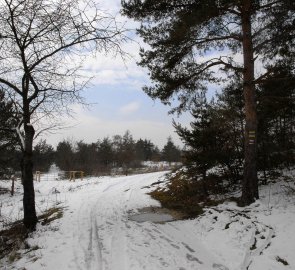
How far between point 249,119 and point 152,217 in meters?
4.54

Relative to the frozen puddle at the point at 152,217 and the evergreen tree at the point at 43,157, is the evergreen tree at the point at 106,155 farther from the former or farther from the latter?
the frozen puddle at the point at 152,217

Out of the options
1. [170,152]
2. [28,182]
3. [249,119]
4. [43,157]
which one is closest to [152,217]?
[28,182]

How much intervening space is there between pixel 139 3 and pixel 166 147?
264ft

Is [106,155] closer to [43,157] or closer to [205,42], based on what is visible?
[43,157]

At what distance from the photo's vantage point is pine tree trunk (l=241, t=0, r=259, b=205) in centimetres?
1142

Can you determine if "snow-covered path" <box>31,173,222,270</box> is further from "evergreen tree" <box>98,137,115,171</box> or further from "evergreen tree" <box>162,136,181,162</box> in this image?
"evergreen tree" <box>162,136,181,162</box>

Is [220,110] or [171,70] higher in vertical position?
[171,70]

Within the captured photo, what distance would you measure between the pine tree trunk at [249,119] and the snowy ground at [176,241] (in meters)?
0.48

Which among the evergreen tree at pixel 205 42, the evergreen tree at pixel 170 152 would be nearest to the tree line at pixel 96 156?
the evergreen tree at pixel 170 152

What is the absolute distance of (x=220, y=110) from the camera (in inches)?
612

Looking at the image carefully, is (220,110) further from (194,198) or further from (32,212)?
(32,212)

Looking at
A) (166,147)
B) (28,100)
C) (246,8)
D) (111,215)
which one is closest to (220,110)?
(246,8)

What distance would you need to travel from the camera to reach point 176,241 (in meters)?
9.37

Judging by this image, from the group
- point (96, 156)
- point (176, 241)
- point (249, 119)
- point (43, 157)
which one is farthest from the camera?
point (96, 156)
